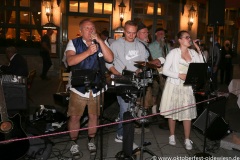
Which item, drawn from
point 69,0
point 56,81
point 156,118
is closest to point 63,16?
point 69,0

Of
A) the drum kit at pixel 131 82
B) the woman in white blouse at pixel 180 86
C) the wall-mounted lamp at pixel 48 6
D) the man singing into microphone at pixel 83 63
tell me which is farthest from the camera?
the wall-mounted lamp at pixel 48 6

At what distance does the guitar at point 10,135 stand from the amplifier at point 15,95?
0.57m

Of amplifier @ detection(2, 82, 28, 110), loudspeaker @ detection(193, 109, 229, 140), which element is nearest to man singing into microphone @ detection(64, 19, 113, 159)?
amplifier @ detection(2, 82, 28, 110)

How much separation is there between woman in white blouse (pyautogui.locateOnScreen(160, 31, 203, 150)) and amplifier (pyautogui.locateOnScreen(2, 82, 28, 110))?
2175 mm

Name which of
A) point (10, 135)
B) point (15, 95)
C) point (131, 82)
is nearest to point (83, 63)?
point (131, 82)

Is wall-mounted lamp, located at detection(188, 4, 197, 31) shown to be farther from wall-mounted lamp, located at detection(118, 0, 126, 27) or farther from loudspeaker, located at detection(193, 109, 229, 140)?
loudspeaker, located at detection(193, 109, 229, 140)

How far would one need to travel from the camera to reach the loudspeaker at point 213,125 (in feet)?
16.7

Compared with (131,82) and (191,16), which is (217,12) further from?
(191,16)

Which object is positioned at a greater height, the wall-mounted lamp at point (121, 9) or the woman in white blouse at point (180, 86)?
the wall-mounted lamp at point (121, 9)

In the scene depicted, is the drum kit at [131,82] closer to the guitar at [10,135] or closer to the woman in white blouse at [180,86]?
the woman in white blouse at [180,86]

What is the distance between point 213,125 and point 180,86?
0.94 meters

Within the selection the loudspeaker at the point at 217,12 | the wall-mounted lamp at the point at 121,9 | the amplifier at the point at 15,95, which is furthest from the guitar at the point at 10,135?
the wall-mounted lamp at the point at 121,9

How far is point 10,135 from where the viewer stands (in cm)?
376

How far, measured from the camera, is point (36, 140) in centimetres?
432
